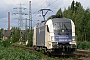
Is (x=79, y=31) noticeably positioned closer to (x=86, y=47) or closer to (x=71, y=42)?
(x=86, y=47)

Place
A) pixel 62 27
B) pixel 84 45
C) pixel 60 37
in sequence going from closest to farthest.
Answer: pixel 60 37 < pixel 62 27 < pixel 84 45

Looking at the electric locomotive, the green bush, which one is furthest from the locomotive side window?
the green bush

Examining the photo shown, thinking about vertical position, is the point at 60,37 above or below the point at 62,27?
below

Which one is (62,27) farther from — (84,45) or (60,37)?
(84,45)

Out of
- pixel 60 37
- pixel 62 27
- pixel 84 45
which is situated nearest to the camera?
pixel 60 37

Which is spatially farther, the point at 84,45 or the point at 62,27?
the point at 84,45

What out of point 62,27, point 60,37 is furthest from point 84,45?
point 60,37

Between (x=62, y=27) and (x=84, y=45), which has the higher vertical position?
(x=62, y=27)

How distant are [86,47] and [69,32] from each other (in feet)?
73.3

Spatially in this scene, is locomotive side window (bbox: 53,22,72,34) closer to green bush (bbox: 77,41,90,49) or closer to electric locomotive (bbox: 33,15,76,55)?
electric locomotive (bbox: 33,15,76,55)

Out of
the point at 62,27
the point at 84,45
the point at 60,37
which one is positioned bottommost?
the point at 84,45

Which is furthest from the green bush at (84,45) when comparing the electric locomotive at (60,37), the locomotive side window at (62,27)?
the locomotive side window at (62,27)

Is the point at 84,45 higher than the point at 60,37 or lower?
lower

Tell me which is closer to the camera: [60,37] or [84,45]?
[60,37]
